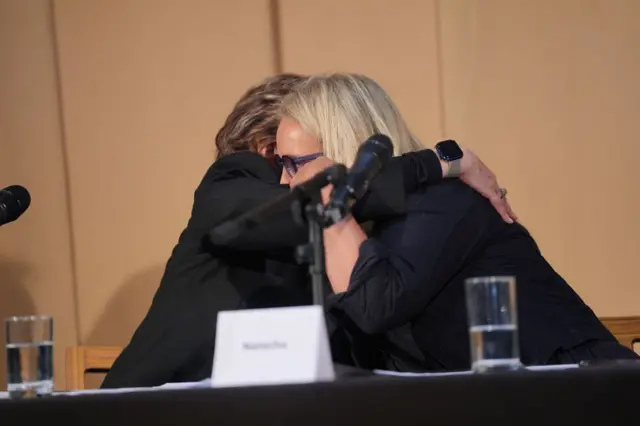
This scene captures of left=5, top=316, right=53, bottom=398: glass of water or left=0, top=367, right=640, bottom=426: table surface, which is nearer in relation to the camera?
left=0, top=367, right=640, bottom=426: table surface

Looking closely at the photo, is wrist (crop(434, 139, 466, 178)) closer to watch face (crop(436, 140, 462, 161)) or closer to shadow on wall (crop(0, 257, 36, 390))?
watch face (crop(436, 140, 462, 161))

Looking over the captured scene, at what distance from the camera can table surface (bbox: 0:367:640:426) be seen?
939mm

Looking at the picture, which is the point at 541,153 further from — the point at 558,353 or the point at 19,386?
the point at 19,386

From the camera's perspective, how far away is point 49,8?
292 cm

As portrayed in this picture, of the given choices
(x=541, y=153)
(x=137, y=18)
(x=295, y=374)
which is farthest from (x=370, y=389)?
(x=137, y=18)

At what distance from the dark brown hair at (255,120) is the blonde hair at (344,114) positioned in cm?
27

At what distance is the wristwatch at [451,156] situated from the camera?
5.81 feet

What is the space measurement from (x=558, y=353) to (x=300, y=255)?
0.71m

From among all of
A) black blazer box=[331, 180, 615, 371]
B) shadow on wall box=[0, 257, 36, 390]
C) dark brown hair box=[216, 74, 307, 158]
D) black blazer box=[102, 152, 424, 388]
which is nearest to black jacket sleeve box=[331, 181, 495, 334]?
black blazer box=[331, 180, 615, 371]

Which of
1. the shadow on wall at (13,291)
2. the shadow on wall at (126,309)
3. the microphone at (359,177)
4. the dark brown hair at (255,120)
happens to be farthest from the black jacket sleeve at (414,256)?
the shadow on wall at (13,291)

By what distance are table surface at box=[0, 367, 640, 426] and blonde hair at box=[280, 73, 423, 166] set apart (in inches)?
37.1

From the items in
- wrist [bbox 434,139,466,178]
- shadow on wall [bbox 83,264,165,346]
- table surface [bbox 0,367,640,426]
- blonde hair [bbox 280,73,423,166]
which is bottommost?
shadow on wall [bbox 83,264,165,346]

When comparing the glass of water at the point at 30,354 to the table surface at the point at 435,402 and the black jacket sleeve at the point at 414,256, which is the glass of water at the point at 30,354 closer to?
the table surface at the point at 435,402

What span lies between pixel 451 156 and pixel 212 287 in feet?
1.63
